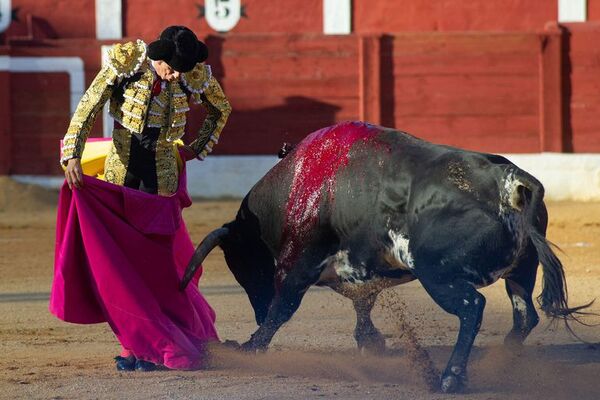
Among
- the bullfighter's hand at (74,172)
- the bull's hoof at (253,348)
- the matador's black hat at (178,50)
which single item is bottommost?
the bull's hoof at (253,348)

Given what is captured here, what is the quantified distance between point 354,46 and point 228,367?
6325 millimetres

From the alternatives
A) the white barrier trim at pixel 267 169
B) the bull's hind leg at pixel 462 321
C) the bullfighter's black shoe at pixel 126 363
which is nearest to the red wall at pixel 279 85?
the white barrier trim at pixel 267 169

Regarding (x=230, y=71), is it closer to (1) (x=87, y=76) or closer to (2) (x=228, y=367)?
(1) (x=87, y=76)

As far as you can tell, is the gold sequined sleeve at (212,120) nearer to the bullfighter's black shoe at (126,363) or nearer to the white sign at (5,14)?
the bullfighter's black shoe at (126,363)

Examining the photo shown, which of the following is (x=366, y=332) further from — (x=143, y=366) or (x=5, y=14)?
(x=5, y=14)

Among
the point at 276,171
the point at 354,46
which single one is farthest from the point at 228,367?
the point at 354,46

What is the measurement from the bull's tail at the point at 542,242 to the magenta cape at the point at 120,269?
1.17 meters

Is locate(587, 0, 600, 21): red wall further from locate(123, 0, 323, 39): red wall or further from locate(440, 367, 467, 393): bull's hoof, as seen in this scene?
locate(440, 367, 467, 393): bull's hoof

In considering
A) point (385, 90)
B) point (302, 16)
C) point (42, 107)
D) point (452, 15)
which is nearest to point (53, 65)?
point (42, 107)

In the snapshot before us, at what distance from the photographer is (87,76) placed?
33.7ft

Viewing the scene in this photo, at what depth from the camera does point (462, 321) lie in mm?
3748

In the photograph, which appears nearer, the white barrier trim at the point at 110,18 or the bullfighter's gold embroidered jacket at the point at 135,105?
the bullfighter's gold embroidered jacket at the point at 135,105

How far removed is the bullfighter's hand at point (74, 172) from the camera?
398 cm

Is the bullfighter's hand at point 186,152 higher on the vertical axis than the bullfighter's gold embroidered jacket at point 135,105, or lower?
lower
